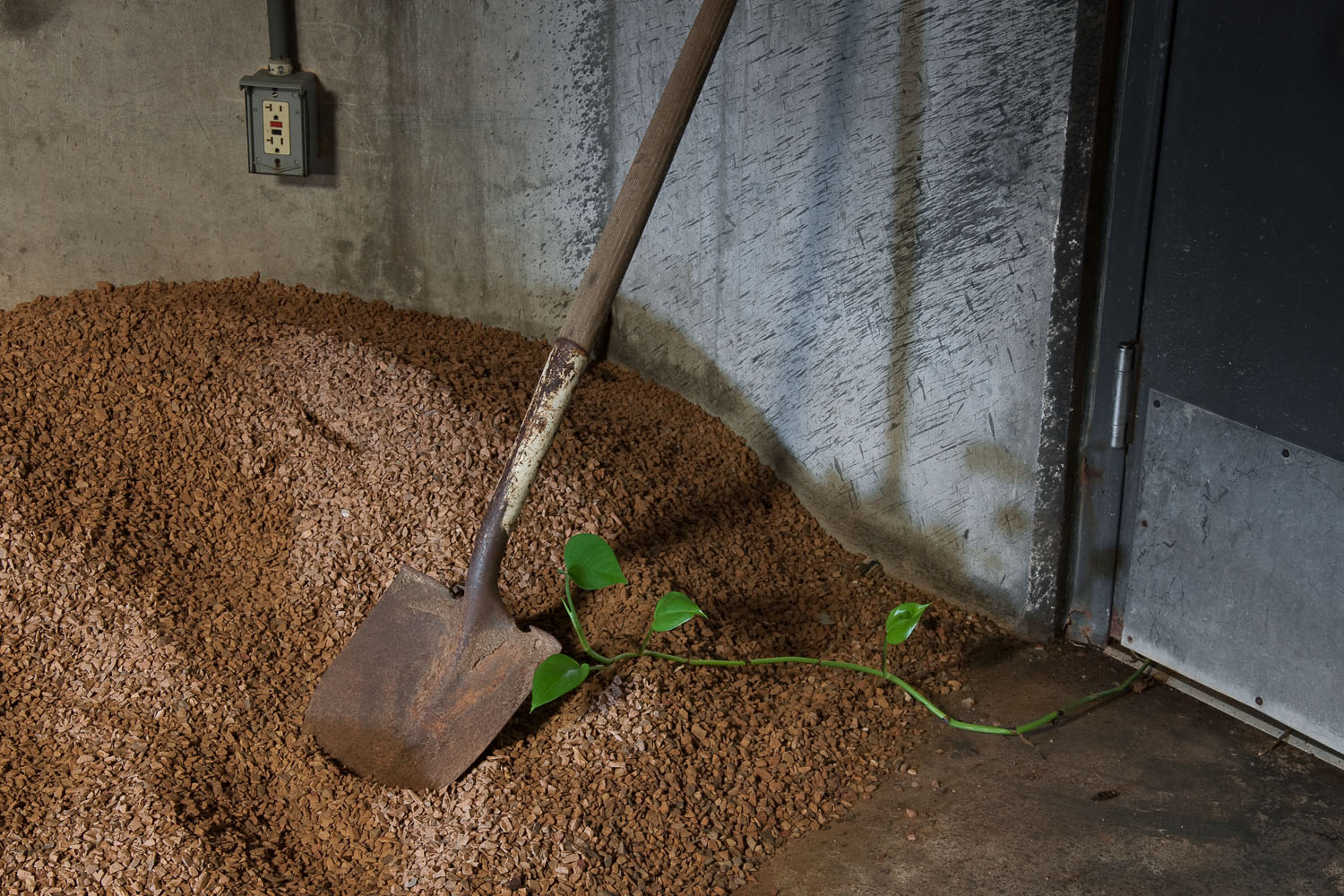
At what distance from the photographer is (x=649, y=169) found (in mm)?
2412

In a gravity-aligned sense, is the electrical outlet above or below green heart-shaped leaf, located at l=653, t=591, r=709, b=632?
above

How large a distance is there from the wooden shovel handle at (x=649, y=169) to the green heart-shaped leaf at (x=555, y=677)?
22.7 inches

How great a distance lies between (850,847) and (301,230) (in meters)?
2.20

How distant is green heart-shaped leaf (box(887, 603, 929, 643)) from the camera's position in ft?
8.03

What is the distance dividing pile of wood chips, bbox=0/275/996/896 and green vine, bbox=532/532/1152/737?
3cm

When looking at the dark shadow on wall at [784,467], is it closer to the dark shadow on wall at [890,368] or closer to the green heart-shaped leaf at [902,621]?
the dark shadow on wall at [890,368]

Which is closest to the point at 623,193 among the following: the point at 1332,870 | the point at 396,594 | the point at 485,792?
the point at 396,594

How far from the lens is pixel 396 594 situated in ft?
8.04

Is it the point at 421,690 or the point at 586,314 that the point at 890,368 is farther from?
the point at 421,690

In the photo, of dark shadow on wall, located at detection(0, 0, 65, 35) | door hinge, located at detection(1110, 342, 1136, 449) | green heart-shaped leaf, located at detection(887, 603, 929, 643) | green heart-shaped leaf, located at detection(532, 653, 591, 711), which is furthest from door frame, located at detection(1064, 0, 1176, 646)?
dark shadow on wall, located at detection(0, 0, 65, 35)

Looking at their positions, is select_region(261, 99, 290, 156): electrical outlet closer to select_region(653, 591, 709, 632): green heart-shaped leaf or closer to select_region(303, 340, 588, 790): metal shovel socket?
select_region(303, 340, 588, 790): metal shovel socket

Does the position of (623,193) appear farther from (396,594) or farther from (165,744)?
(165,744)

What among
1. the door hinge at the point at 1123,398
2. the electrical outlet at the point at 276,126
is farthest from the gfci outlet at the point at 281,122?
the door hinge at the point at 1123,398

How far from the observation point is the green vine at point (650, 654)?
229 centimetres
